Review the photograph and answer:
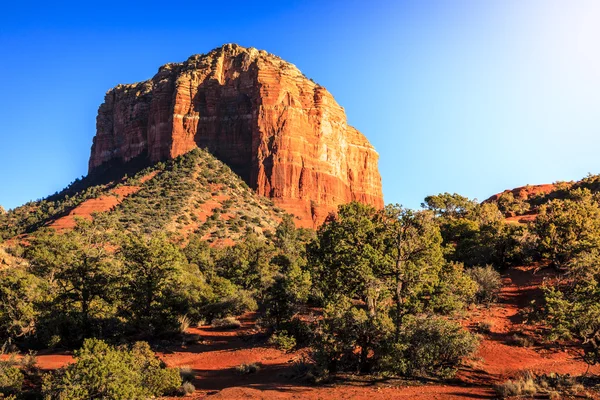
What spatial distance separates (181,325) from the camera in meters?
28.5

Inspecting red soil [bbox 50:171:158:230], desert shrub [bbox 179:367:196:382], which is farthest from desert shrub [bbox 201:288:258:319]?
red soil [bbox 50:171:158:230]

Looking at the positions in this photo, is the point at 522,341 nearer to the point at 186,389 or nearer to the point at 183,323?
the point at 186,389

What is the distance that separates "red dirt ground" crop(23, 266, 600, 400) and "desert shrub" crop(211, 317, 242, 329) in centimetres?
102

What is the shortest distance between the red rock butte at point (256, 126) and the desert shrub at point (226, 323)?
6742 centimetres

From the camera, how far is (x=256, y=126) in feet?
340

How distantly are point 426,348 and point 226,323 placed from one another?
18924 mm

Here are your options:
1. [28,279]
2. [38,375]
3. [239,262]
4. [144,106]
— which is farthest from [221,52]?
[38,375]

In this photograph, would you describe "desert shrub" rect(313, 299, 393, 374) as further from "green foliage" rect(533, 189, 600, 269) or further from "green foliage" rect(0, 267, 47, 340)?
"green foliage" rect(0, 267, 47, 340)

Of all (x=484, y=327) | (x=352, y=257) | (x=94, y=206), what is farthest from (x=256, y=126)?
(x=352, y=257)

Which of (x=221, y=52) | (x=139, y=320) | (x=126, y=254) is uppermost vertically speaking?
(x=221, y=52)

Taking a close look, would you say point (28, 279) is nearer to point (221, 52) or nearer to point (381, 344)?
point (381, 344)

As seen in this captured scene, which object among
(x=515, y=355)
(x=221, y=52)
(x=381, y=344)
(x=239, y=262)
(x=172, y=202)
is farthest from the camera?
(x=221, y=52)

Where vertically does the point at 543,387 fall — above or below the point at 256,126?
below

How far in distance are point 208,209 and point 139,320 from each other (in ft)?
183
